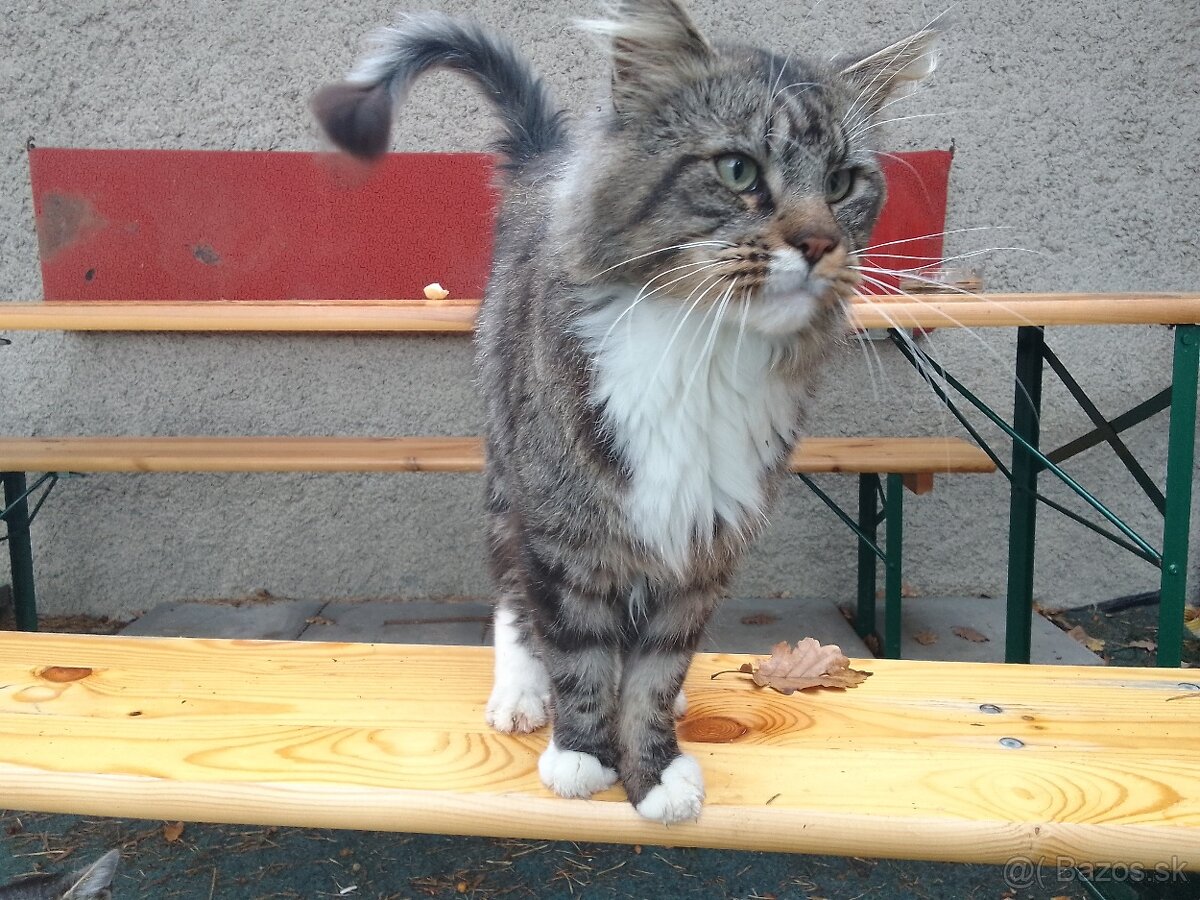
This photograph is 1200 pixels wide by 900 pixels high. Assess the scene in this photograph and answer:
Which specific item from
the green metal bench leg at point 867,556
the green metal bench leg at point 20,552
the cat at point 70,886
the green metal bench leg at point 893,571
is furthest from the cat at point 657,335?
the green metal bench leg at point 20,552

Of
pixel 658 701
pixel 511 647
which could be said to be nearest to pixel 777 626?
pixel 511 647

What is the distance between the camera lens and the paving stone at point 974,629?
2.53 meters

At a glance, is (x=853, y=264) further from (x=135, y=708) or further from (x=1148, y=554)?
(x=1148, y=554)

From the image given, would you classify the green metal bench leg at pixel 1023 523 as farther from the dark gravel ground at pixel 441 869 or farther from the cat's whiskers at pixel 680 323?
the cat's whiskers at pixel 680 323

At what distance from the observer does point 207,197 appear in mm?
2623

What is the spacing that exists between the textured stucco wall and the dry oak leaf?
1375mm

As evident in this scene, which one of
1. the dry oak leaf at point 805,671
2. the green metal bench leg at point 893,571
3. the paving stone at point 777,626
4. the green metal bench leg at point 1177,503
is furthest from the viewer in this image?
the paving stone at point 777,626

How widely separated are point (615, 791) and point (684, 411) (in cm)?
49

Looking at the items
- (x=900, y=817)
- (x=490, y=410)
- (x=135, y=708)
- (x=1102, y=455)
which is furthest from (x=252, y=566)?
(x=1102, y=455)

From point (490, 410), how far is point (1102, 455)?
2359 millimetres

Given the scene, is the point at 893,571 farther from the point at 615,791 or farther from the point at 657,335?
the point at 657,335

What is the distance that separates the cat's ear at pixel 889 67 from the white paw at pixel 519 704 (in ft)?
2.91

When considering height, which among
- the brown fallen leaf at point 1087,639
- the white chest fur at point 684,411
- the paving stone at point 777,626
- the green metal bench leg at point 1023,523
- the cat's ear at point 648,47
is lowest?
the brown fallen leaf at point 1087,639

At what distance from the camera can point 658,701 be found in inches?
43.7
